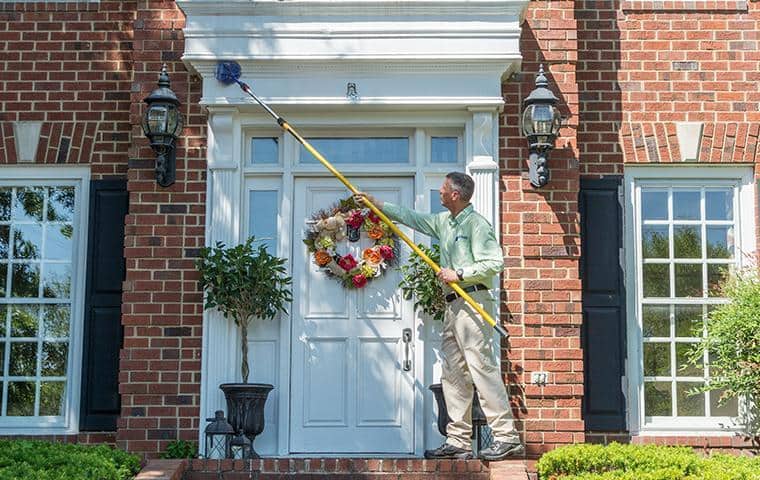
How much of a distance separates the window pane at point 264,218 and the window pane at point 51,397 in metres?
2.06

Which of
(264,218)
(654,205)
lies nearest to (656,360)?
(654,205)

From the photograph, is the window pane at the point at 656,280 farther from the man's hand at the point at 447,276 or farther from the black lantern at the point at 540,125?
the man's hand at the point at 447,276

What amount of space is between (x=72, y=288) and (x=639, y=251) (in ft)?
15.1

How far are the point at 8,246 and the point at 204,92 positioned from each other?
221 cm

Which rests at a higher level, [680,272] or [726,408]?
[680,272]

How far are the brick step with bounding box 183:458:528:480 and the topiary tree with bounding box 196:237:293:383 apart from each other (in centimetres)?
85

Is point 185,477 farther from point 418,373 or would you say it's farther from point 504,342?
point 504,342

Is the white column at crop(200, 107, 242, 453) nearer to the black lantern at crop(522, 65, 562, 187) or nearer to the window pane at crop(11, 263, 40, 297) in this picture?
the window pane at crop(11, 263, 40, 297)

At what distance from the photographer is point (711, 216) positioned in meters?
9.55

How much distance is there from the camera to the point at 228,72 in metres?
8.94

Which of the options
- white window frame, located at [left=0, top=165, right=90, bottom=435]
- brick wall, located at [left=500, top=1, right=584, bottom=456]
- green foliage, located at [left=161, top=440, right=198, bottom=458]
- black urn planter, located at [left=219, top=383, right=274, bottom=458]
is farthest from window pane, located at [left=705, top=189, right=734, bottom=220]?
white window frame, located at [left=0, top=165, right=90, bottom=435]

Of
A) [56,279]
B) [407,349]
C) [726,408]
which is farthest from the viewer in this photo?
[56,279]

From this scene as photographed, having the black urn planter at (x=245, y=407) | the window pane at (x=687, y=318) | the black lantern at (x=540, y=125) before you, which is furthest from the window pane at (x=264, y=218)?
the window pane at (x=687, y=318)

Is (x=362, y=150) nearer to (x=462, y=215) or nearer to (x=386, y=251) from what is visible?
(x=386, y=251)
